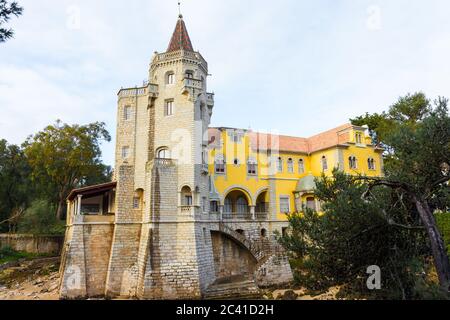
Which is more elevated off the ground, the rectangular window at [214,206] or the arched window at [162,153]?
the arched window at [162,153]

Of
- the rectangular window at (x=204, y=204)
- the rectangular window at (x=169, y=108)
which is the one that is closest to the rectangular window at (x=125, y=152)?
the rectangular window at (x=169, y=108)

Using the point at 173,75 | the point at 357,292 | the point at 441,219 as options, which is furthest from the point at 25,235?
the point at 441,219

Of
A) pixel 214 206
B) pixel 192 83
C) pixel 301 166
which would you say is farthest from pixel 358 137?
pixel 192 83

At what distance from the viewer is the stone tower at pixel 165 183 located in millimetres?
19547

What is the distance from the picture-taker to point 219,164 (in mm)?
26875

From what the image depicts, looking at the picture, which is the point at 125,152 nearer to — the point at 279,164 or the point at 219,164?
the point at 219,164

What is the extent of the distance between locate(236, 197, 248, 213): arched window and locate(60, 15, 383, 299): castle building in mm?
91

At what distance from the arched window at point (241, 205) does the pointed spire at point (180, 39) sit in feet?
45.4

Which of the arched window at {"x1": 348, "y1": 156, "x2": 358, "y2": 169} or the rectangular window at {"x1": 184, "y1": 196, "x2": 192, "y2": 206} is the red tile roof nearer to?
the arched window at {"x1": 348, "y1": 156, "x2": 358, "y2": 169}

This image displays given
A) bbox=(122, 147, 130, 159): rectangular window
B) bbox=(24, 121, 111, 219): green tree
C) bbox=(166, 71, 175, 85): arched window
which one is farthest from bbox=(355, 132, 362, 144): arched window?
bbox=(24, 121, 111, 219): green tree

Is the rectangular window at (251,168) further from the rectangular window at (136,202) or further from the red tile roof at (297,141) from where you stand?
the rectangular window at (136,202)

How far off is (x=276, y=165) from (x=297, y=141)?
4.65 m

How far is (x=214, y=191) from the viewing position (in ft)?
85.7
